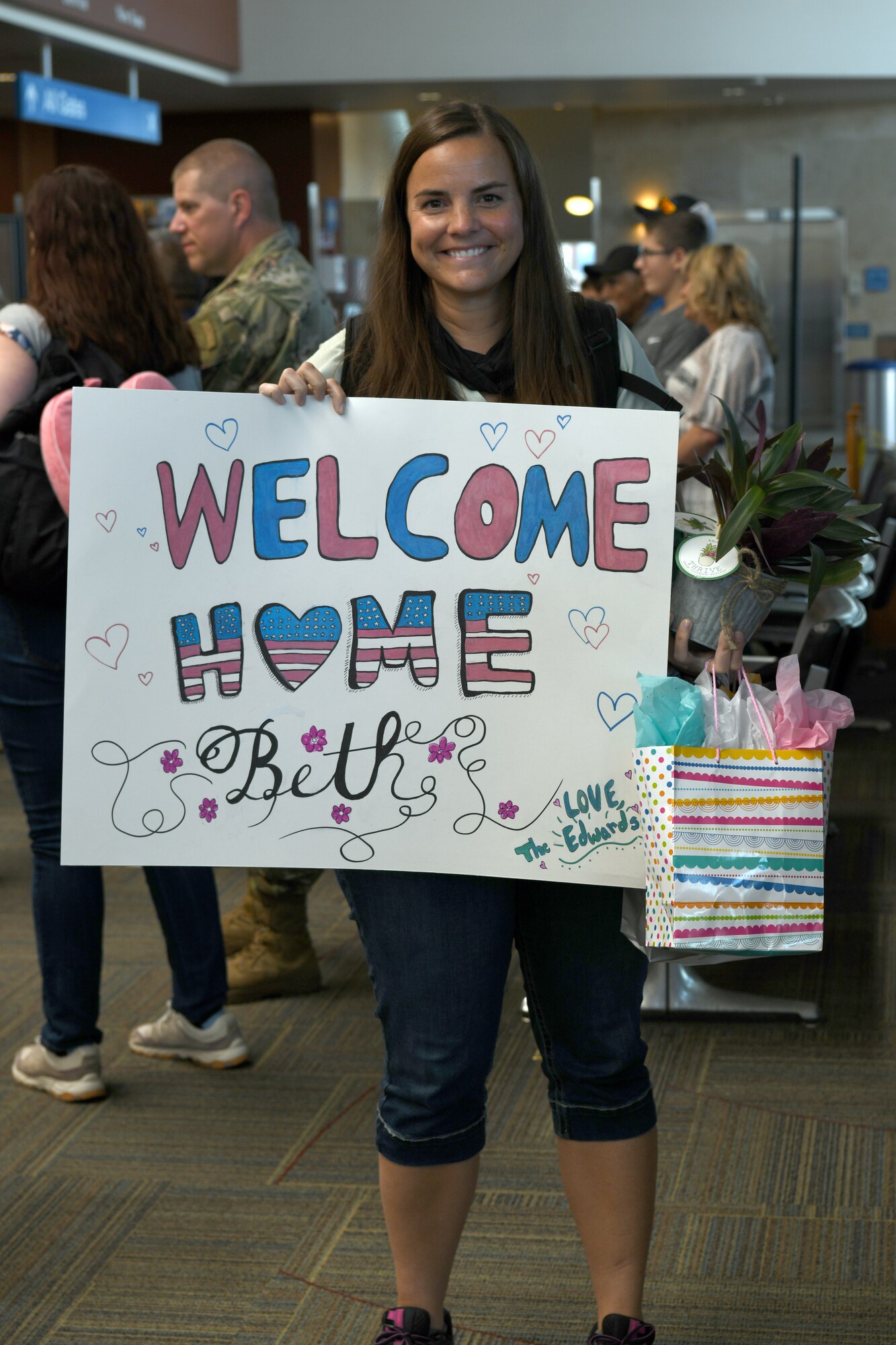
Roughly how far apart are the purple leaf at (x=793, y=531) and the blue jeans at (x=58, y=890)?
1303 mm

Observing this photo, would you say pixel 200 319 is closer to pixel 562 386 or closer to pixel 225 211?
pixel 225 211

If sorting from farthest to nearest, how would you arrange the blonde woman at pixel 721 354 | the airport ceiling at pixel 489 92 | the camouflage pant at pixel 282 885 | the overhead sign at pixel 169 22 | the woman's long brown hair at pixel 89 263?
the airport ceiling at pixel 489 92
the overhead sign at pixel 169 22
the blonde woman at pixel 721 354
the camouflage pant at pixel 282 885
the woman's long brown hair at pixel 89 263

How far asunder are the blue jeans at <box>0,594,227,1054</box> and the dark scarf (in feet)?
3.40

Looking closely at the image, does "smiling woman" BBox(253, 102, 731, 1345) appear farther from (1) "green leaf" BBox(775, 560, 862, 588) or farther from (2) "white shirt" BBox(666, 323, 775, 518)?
(2) "white shirt" BBox(666, 323, 775, 518)

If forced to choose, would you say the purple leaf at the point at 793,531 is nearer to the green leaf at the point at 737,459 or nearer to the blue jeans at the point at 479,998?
the green leaf at the point at 737,459

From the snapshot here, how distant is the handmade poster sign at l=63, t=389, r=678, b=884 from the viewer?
59.1 inches

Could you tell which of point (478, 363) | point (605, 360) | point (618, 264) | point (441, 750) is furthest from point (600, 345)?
point (618, 264)

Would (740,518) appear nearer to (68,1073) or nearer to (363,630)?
(363,630)

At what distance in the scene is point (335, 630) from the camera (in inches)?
61.0

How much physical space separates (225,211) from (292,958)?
5.32 feet

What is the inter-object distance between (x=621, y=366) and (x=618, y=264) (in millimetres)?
4314

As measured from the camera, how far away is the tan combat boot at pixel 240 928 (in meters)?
3.08

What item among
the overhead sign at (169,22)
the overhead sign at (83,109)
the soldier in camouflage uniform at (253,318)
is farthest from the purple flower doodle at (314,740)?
the overhead sign at (169,22)

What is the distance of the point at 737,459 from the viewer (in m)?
Result: 1.44
